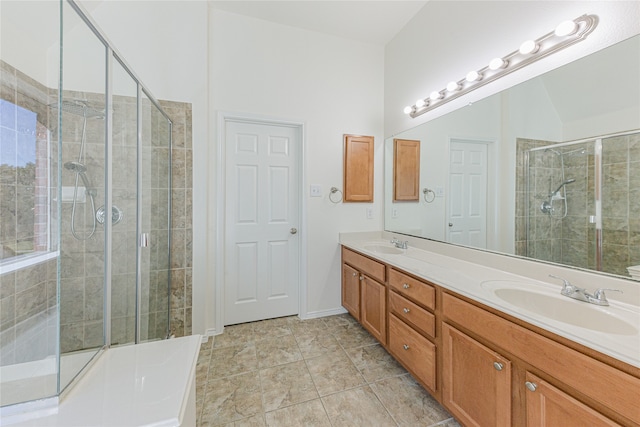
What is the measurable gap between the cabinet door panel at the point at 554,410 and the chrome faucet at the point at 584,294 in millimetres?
434

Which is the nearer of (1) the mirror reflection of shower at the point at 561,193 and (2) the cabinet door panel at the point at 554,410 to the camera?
(2) the cabinet door panel at the point at 554,410

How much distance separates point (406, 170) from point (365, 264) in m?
1.05

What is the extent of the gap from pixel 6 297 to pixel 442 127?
10.4 ft

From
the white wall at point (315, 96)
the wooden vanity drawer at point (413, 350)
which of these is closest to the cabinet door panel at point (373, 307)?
the wooden vanity drawer at point (413, 350)

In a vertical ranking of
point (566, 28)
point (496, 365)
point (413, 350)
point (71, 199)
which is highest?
point (566, 28)

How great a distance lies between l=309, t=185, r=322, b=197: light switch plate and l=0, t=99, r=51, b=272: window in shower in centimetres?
188

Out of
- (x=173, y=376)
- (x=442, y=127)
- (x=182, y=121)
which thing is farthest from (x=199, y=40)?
(x=173, y=376)

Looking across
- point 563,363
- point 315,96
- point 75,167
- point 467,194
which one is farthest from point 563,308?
point 315,96

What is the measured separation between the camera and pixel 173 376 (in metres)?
0.88

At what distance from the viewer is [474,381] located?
3.79 ft

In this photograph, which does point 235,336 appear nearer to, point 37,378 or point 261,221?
point 261,221

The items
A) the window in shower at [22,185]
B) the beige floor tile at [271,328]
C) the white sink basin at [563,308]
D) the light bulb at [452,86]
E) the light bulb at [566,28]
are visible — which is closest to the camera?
the white sink basin at [563,308]

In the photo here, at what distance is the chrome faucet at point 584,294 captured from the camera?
1.02 m

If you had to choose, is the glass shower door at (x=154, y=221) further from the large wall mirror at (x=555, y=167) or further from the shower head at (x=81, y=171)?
the large wall mirror at (x=555, y=167)
